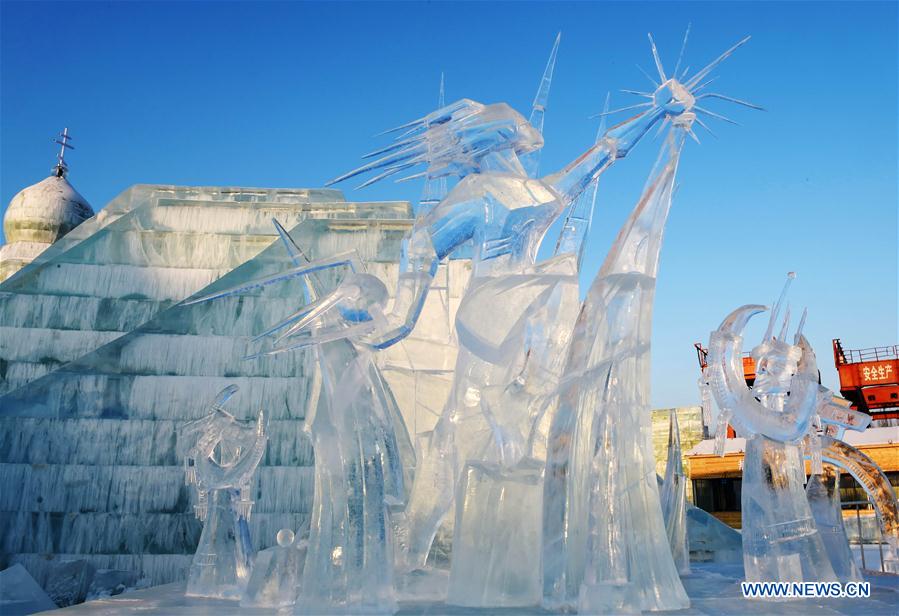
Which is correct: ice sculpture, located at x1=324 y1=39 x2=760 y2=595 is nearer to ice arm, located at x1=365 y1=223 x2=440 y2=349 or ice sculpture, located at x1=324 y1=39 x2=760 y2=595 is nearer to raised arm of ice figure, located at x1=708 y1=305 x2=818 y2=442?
ice arm, located at x1=365 y1=223 x2=440 y2=349

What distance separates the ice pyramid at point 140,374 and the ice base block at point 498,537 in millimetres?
7899

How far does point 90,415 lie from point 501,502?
10.6 m

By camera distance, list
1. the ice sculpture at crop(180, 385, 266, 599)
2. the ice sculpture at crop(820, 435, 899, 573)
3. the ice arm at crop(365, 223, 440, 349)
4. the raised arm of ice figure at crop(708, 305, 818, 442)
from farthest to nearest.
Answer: the ice sculpture at crop(820, 435, 899, 573) → the ice sculpture at crop(180, 385, 266, 599) → the raised arm of ice figure at crop(708, 305, 818, 442) → the ice arm at crop(365, 223, 440, 349)

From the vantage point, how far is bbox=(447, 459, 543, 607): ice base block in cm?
556

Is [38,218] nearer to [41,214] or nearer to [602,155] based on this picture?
[41,214]

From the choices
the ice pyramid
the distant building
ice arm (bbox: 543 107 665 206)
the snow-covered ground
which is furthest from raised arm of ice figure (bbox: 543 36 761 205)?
the distant building

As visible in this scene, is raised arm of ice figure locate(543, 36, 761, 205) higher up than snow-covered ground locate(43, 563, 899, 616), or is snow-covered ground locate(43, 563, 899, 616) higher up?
raised arm of ice figure locate(543, 36, 761, 205)

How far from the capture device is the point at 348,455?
213 inches

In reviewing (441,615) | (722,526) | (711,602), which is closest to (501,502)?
(441,615)

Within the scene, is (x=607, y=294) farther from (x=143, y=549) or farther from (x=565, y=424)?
(x=143, y=549)

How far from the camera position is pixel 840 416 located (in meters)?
7.82

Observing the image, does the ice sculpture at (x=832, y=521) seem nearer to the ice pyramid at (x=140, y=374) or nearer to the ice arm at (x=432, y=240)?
Answer: the ice arm at (x=432, y=240)

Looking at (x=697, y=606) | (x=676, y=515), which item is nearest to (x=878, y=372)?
(x=676, y=515)

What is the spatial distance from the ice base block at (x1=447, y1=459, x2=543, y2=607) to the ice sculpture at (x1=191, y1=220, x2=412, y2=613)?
0.59 meters
